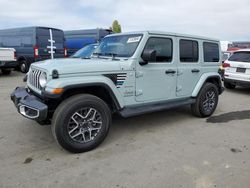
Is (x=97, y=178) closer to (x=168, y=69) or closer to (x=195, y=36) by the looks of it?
(x=168, y=69)

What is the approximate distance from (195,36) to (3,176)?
14.4ft

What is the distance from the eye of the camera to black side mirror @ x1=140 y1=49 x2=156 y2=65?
394cm

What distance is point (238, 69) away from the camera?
8.44 m

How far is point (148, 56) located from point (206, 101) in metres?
2.28

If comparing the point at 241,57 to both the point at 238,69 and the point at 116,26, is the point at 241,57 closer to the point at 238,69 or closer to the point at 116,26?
the point at 238,69

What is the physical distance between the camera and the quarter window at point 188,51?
16.0 ft

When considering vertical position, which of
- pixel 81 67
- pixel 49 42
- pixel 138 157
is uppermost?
pixel 49 42

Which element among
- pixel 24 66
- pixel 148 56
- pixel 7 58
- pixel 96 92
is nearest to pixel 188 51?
pixel 148 56

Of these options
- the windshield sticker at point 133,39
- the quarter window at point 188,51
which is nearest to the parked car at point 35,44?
the windshield sticker at point 133,39

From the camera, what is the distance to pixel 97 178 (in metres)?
2.97

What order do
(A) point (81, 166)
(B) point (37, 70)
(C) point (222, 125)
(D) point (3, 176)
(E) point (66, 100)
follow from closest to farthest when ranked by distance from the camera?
(D) point (3, 176)
(A) point (81, 166)
(E) point (66, 100)
(B) point (37, 70)
(C) point (222, 125)

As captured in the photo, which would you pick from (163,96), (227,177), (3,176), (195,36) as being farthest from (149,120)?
(3,176)

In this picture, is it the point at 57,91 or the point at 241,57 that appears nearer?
the point at 57,91

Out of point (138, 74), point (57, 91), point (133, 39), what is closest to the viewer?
point (57, 91)
